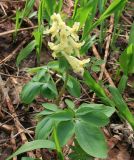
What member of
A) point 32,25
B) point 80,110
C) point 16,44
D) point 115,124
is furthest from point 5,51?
point 80,110

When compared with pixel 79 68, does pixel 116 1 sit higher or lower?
higher

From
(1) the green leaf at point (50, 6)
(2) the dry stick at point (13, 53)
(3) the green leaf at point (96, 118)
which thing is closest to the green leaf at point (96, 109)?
(3) the green leaf at point (96, 118)

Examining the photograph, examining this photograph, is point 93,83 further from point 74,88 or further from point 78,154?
point 78,154

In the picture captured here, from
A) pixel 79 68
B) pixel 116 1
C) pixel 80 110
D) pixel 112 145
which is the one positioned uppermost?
pixel 116 1

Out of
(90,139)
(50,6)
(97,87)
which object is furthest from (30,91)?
(50,6)

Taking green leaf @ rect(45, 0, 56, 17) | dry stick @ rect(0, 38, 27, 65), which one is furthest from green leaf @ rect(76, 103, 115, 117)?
dry stick @ rect(0, 38, 27, 65)

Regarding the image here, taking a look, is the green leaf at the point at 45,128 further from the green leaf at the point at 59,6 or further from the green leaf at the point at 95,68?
the green leaf at the point at 59,6

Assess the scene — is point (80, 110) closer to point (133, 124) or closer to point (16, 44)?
point (133, 124)
